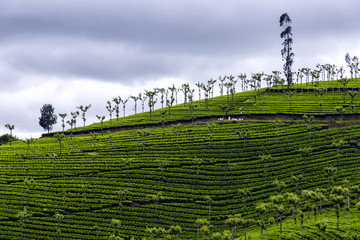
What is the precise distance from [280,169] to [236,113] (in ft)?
173

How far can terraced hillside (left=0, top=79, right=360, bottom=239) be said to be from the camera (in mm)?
82188

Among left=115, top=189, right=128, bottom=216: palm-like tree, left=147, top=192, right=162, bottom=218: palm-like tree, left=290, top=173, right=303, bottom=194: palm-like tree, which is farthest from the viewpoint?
left=290, top=173, right=303, bottom=194: palm-like tree

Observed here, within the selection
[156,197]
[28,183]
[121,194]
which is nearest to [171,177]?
[121,194]

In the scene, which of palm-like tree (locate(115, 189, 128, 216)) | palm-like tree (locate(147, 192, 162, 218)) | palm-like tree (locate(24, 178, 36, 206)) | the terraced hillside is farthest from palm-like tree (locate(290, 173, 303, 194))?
palm-like tree (locate(24, 178, 36, 206))

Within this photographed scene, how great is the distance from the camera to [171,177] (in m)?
99.4

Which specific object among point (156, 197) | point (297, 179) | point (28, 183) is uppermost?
point (297, 179)

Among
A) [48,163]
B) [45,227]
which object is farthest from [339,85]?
Result: [45,227]

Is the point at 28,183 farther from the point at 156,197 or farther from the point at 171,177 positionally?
the point at 171,177

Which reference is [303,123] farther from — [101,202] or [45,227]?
[45,227]

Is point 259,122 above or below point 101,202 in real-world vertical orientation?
above

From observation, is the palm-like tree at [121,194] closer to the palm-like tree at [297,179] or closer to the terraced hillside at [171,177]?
the terraced hillside at [171,177]

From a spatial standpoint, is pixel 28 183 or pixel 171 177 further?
pixel 171 177

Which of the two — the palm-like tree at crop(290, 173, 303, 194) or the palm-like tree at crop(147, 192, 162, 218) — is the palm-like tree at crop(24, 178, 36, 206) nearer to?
the palm-like tree at crop(147, 192, 162, 218)

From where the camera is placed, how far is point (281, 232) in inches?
2682
